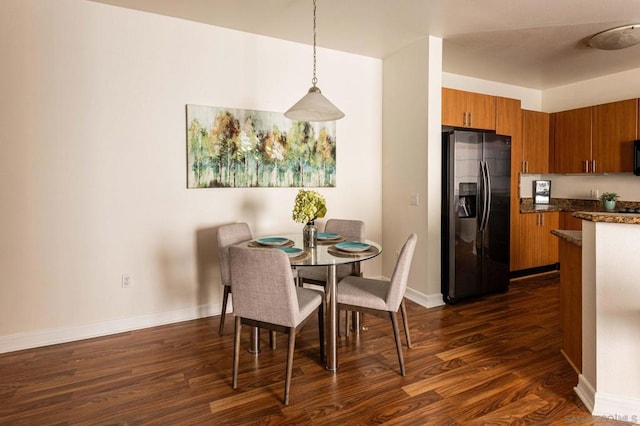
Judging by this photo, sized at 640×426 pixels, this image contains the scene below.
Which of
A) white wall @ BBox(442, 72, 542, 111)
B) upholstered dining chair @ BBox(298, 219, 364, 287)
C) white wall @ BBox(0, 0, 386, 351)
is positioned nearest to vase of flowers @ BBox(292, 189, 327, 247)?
upholstered dining chair @ BBox(298, 219, 364, 287)

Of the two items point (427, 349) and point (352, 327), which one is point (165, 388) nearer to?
point (352, 327)

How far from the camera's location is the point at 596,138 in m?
4.66

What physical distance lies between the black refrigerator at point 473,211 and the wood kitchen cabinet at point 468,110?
0.45m

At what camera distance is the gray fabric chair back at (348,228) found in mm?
3309

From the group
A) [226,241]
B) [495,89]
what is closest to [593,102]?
[495,89]

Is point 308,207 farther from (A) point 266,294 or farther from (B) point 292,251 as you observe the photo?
(A) point 266,294

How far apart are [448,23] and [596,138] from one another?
9.57ft

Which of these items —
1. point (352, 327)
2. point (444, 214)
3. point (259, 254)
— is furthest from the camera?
point (444, 214)

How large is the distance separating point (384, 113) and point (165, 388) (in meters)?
3.50

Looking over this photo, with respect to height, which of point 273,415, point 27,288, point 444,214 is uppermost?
point 444,214

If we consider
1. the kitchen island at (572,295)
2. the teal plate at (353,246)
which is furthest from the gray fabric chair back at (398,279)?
the kitchen island at (572,295)

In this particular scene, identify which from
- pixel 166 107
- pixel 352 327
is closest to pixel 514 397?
pixel 352 327

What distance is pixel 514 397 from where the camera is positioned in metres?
2.10

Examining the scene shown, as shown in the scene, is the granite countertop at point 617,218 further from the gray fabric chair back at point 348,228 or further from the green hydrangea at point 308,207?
the gray fabric chair back at point 348,228
